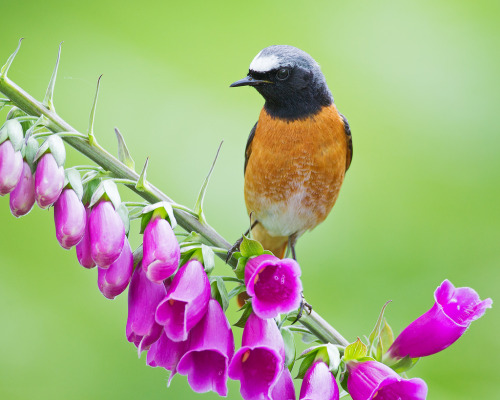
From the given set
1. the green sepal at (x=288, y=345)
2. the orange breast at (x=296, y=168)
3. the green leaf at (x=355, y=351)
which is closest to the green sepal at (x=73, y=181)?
the green sepal at (x=288, y=345)

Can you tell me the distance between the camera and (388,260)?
9.67ft

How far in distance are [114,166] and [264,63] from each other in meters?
0.69

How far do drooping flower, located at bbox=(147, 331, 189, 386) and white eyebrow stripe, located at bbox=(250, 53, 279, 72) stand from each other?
31.8 inches

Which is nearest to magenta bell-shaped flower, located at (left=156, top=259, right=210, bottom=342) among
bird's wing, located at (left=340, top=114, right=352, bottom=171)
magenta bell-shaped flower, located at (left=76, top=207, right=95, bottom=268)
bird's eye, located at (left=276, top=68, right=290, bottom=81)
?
magenta bell-shaped flower, located at (left=76, top=207, right=95, bottom=268)

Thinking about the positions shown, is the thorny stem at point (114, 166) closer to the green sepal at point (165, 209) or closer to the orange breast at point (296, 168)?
the green sepal at point (165, 209)

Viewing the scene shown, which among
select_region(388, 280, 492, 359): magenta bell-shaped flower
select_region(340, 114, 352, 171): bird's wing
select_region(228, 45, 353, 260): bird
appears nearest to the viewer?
select_region(388, 280, 492, 359): magenta bell-shaped flower

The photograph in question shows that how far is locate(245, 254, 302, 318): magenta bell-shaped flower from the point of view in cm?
113

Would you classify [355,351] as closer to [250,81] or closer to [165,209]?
[165,209]

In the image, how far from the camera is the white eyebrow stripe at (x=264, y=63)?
1768mm

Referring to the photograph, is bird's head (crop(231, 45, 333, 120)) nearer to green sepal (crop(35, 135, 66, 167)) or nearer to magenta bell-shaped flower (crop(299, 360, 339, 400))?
green sepal (crop(35, 135, 66, 167))

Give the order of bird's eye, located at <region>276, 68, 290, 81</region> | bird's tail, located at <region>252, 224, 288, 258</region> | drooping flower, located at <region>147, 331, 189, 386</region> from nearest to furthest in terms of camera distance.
A: drooping flower, located at <region>147, 331, 189, 386</region>
bird's eye, located at <region>276, 68, 290, 81</region>
bird's tail, located at <region>252, 224, 288, 258</region>

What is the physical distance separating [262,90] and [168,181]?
0.95 metres

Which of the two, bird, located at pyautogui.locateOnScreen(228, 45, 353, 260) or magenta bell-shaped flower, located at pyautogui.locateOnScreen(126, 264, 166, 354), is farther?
bird, located at pyautogui.locateOnScreen(228, 45, 353, 260)

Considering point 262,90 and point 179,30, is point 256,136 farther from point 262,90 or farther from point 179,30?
point 179,30
